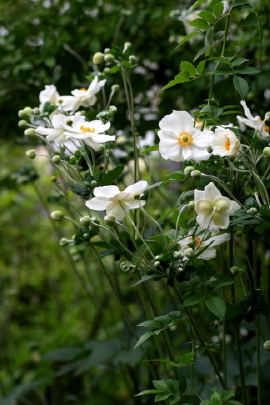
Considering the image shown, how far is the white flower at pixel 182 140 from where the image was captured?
67cm

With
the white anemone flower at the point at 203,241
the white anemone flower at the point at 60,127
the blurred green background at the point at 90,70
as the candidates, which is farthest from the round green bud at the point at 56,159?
the blurred green background at the point at 90,70

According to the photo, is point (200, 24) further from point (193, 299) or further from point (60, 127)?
point (193, 299)

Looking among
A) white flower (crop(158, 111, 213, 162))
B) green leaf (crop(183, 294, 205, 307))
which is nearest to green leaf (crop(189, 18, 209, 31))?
white flower (crop(158, 111, 213, 162))

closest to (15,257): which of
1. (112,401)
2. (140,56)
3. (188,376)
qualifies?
(112,401)

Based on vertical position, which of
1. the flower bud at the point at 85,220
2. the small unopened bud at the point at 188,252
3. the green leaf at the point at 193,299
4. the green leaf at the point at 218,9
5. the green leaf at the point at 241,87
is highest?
the green leaf at the point at 218,9

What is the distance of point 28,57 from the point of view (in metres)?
1.57

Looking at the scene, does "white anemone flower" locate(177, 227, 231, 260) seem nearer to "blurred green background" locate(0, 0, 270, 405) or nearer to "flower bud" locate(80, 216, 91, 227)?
"flower bud" locate(80, 216, 91, 227)

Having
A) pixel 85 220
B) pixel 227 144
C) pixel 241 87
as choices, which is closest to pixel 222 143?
pixel 227 144

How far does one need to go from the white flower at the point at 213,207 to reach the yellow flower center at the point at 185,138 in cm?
7

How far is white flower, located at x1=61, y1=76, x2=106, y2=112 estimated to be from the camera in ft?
2.91

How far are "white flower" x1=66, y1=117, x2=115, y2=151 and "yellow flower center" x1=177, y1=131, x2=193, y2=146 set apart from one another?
0.34 ft

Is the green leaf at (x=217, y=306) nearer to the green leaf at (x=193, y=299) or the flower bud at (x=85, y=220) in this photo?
the green leaf at (x=193, y=299)

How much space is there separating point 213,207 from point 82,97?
0.38 m

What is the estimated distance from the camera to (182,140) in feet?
2.20
